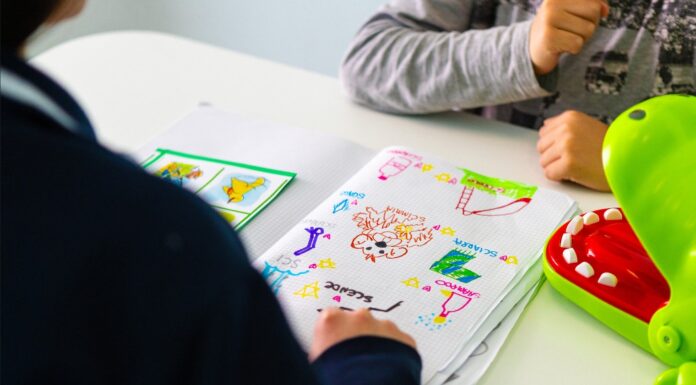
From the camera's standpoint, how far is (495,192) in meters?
→ 0.72

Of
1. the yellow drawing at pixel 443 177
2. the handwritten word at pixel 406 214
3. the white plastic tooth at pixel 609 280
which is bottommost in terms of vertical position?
the white plastic tooth at pixel 609 280

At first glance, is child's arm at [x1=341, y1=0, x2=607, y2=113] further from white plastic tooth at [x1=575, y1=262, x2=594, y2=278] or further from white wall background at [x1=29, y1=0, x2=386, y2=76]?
white wall background at [x1=29, y1=0, x2=386, y2=76]

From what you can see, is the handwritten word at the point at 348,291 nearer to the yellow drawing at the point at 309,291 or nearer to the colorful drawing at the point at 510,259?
the yellow drawing at the point at 309,291

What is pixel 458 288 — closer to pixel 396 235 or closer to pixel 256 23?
pixel 396 235

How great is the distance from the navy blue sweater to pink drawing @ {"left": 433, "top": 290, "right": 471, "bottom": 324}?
0.26 metres

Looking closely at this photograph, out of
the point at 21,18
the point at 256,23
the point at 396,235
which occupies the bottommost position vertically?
the point at 256,23

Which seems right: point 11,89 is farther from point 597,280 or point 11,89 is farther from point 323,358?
point 597,280

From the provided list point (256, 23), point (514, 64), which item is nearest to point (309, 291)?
point (514, 64)

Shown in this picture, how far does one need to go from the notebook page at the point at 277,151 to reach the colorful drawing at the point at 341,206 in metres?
0.03

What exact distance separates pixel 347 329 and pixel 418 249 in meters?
0.14

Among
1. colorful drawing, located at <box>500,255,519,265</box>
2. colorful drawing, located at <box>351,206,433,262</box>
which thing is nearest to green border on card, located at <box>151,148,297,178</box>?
colorful drawing, located at <box>351,206,433,262</box>

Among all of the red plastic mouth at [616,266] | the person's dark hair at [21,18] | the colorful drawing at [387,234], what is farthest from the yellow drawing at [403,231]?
the person's dark hair at [21,18]

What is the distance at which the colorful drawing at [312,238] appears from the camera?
2.11 ft

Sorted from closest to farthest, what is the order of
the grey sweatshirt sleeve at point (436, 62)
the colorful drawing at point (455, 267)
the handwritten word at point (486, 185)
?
the colorful drawing at point (455, 267) → the handwritten word at point (486, 185) → the grey sweatshirt sleeve at point (436, 62)
